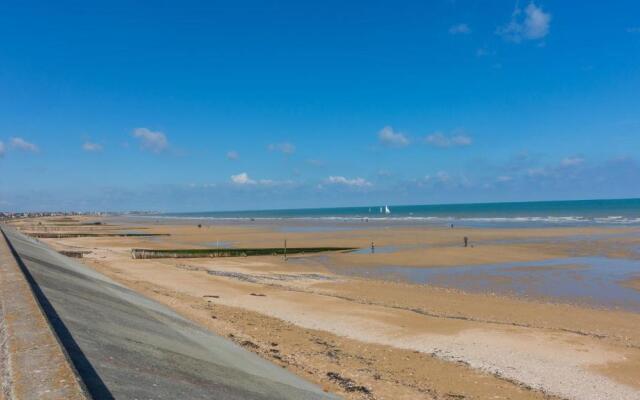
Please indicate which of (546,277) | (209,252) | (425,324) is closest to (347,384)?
(425,324)

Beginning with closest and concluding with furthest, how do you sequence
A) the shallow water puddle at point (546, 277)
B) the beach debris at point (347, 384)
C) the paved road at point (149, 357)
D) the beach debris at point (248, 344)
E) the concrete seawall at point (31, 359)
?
the concrete seawall at point (31, 359), the paved road at point (149, 357), the beach debris at point (347, 384), the beach debris at point (248, 344), the shallow water puddle at point (546, 277)

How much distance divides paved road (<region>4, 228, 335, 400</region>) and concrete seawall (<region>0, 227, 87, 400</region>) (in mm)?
314

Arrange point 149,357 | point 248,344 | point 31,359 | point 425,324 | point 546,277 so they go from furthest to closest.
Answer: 1. point 546,277
2. point 425,324
3. point 248,344
4. point 149,357
5. point 31,359

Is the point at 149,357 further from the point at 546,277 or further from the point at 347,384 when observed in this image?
the point at 546,277

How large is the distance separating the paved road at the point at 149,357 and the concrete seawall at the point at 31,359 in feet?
1.03

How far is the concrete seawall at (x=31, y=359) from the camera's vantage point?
3.90 meters

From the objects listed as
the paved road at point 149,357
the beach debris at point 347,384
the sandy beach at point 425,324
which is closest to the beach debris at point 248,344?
the sandy beach at point 425,324

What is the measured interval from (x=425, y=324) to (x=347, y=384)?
19.9ft

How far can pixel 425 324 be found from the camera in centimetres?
1464

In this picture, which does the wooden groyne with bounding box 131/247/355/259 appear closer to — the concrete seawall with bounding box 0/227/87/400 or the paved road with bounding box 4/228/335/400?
the paved road with bounding box 4/228/335/400

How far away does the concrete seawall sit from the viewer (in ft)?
12.8

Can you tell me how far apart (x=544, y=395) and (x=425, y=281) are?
645 inches

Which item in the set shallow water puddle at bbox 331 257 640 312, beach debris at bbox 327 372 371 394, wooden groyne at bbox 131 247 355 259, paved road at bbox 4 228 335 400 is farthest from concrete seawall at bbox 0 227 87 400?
wooden groyne at bbox 131 247 355 259

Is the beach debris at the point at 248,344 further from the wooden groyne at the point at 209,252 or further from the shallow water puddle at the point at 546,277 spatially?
the wooden groyne at the point at 209,252
